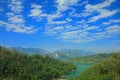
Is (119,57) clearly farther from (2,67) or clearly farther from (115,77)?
(2,67)

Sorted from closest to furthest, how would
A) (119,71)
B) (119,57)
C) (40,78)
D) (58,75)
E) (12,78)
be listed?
(119,71) < (119,57) < (12,78) < (40,78) < (58,75)

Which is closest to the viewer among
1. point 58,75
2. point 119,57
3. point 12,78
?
point 119,57

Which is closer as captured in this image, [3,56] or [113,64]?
[113,64]

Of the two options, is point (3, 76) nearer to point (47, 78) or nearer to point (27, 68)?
point (27, 68)

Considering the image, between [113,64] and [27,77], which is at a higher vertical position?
[113,64]

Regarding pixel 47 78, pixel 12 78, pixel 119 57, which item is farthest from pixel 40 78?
pixel 119 57

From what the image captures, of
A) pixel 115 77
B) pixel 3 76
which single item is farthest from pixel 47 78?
pixel 115 77

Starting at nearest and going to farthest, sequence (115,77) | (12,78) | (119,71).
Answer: (115,77) < (119,71) < (12,78)

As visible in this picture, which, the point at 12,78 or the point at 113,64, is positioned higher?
the point at 113,64

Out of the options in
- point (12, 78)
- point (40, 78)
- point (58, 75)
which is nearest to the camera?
point (12, 78)
